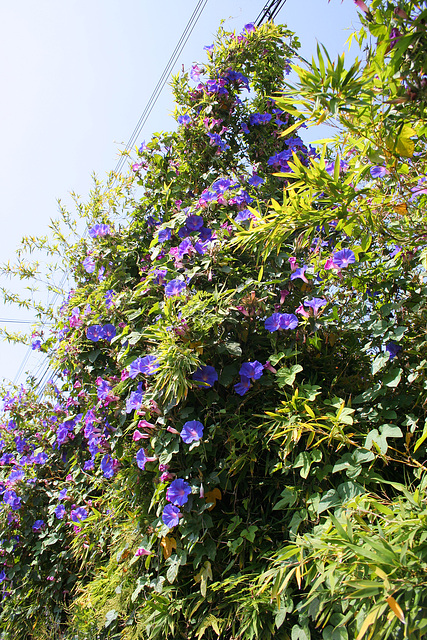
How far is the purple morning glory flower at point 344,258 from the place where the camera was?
147 centimetres

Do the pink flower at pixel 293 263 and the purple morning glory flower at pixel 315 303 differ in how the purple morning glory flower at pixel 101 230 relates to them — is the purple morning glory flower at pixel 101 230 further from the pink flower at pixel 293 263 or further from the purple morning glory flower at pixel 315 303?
the purple morning glory flower at pixel 315 303

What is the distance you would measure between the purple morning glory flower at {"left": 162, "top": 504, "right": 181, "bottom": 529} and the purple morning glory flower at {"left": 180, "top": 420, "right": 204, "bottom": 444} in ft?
0.69

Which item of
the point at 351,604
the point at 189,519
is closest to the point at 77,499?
the point at 189,519

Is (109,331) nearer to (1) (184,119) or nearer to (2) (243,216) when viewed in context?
(2) (243,216)

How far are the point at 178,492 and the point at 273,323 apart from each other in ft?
2.13

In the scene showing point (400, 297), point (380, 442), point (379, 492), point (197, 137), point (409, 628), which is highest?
point (197, 137)

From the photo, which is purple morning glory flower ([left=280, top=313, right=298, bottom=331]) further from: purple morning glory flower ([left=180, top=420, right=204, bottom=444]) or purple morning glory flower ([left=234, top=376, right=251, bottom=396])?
purple morning glory flower ([left=180, top=420, right=204, bottom=444])

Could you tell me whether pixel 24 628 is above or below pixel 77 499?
below

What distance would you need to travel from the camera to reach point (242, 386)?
144 centimetres

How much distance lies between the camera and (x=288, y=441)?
1.26 meters

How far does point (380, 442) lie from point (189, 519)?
65cm

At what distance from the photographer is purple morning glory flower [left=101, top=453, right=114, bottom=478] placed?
1.78 meters

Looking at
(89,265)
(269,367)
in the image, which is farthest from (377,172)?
(89,265)

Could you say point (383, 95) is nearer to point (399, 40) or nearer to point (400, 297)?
point (399, 40)
